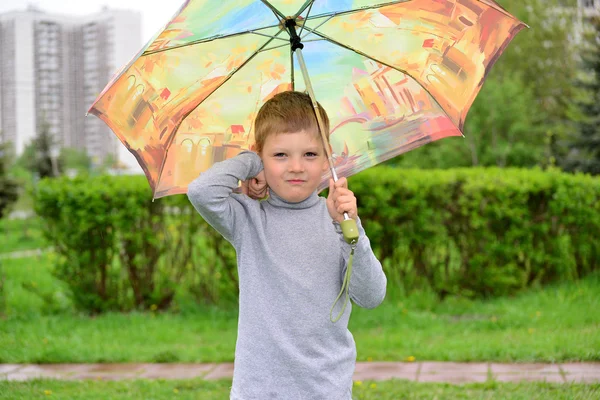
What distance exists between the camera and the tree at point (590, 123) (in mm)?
16922

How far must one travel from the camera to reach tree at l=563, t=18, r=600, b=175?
55.5ft

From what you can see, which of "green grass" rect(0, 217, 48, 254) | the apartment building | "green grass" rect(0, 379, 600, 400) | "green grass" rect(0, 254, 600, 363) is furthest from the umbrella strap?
the apartment building

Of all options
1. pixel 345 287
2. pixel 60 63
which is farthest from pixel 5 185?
pixel 60 63

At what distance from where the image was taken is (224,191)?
220cm

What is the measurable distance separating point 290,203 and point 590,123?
16.6 meters

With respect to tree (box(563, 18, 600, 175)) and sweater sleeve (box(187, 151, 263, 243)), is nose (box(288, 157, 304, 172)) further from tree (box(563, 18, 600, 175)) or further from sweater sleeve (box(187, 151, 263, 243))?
tree (box(563, 18, 600, 175))

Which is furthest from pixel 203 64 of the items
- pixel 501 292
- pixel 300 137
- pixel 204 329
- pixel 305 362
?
pixel 501 292

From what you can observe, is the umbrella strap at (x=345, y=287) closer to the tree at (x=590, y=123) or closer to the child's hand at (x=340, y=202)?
the child's hand at (x=340, y=202)

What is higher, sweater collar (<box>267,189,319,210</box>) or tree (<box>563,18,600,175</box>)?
tree (<box>563,18,600,175</box>)

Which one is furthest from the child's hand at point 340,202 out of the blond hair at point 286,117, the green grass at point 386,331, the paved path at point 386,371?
the green grass at point 386,331

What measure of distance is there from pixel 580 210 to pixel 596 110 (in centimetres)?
1156

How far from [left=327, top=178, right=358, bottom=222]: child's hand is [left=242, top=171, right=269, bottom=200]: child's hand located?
0.34 metres

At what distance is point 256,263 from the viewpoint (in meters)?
2.27

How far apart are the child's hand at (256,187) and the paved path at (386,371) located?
7.94ft
